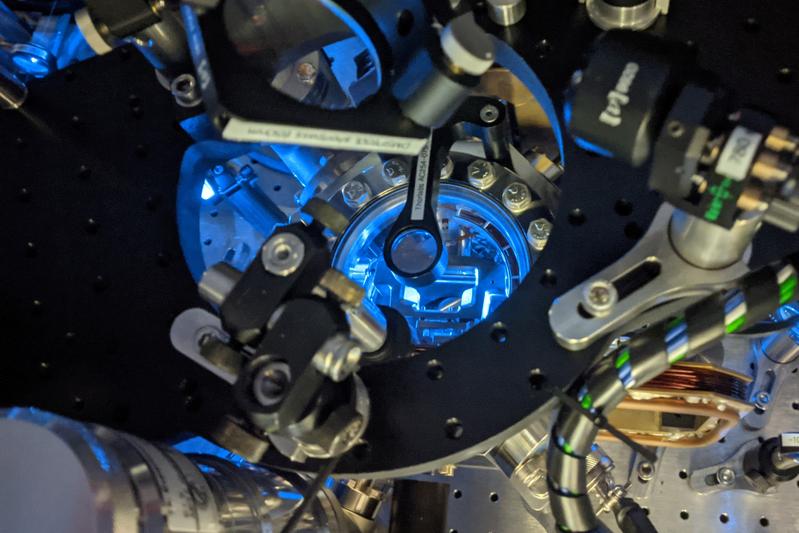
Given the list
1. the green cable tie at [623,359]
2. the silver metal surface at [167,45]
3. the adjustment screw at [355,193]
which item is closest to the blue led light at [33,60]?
the silver metal surface at [167,45]

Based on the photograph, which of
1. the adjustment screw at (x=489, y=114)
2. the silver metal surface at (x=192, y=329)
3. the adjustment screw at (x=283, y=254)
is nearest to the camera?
the adjustment screw at (x=283, y=254)

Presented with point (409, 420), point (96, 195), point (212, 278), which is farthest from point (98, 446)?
point (96, 195)

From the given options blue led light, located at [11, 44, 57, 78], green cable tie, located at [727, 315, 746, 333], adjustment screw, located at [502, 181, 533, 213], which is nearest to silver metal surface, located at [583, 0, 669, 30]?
adjustment screw, located at [502, 181, 533, 213]

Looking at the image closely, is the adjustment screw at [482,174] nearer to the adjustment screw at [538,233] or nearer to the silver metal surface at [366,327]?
the adjustment screw at [538,233]

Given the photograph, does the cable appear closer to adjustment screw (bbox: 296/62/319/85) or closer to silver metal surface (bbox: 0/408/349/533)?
silver metal surface (bbox: 0/408/349/533)

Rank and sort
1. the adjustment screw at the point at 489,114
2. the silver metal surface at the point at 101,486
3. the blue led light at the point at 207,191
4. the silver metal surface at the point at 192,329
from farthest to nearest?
the blue led light at the point at 207,191 → the adjustment screw at the point at 489,114 → the silver metal surface at the point at 192,329 → the silver metal surface at the point at 101,486

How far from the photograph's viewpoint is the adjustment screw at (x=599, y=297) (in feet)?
2.17

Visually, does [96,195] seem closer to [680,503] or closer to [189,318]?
[189,318]

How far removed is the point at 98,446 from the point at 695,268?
0.48 m

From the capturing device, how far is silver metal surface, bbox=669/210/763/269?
1.99ft

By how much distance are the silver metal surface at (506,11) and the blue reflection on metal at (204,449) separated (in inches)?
19.1

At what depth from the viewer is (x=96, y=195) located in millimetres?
850

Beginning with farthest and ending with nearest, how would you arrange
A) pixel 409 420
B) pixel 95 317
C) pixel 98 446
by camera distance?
pixel 95 317, pixel 409 420, pixel 98 446

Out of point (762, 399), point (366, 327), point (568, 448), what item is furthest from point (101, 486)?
point (762, 399)
